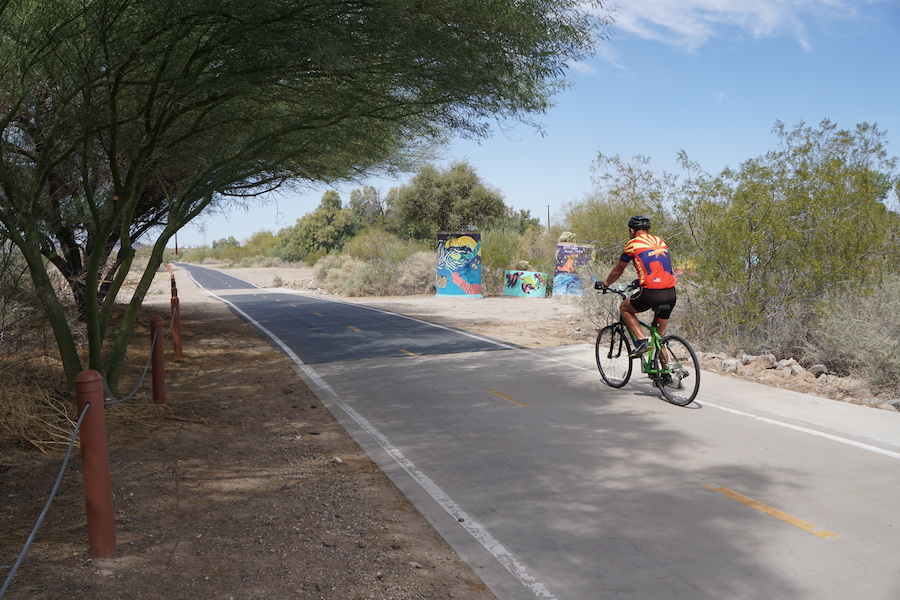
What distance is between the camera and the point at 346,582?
428cm

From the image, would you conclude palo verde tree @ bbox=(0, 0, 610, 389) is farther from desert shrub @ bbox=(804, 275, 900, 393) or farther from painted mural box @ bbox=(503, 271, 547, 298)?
painted mural box @ bbox=(503, 271, 547, 298)

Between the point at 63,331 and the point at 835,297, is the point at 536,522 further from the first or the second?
the point at 835,297

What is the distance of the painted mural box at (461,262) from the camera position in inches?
1247

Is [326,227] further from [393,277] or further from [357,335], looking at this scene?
[357,335]

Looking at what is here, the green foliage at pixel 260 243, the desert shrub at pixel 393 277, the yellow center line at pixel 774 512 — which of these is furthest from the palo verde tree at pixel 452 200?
the green foliage at pixel 260 243

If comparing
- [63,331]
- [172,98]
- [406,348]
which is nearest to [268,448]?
[63,331]

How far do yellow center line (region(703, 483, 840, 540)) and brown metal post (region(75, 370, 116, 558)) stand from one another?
4.36 m

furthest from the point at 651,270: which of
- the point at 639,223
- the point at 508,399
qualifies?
the point at 508,399

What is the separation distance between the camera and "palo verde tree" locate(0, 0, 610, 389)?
6.89 metres

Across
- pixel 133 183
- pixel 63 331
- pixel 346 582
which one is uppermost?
pixel 133 183

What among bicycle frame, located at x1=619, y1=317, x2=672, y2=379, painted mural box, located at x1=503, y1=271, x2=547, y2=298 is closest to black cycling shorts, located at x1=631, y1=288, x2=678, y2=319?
bicycle frame, located at x1=619, y1=317, x2=672, y2=379

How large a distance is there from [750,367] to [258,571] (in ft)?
28.8

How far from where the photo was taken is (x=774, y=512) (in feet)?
17.3

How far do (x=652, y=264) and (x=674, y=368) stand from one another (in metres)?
1.28
